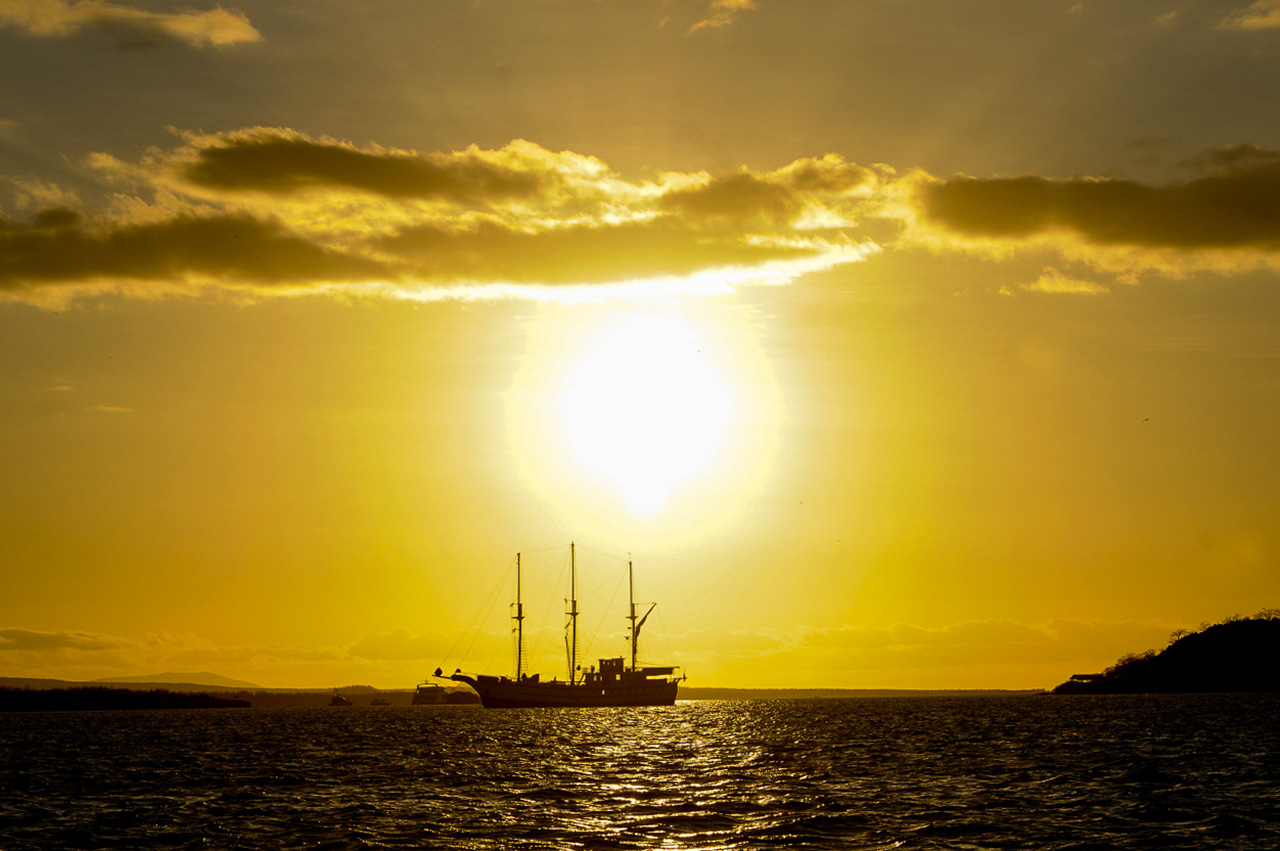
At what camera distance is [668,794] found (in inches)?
2427

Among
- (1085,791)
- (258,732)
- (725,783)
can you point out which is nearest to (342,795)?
(725,783)

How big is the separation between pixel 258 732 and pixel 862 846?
133469 millimetres

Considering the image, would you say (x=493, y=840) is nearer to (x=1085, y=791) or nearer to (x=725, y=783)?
(x=725, y=783)

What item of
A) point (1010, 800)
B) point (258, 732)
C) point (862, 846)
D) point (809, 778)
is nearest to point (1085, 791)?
point (1010, 800)

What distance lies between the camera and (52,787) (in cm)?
7212

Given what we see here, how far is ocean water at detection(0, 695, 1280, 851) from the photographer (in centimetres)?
4741

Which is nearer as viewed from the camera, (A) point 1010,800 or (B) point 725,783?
(A) point 1010,800

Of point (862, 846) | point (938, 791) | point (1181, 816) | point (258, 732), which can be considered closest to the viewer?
point (862, 846)

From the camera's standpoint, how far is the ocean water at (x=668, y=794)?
4741 cm

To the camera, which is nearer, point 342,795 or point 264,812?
point 264,812

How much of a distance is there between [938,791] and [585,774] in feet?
82.3

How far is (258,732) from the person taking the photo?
158m

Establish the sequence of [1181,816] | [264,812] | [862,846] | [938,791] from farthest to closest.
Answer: [938,791]
[264,812]
[1181,816]
[862,846]

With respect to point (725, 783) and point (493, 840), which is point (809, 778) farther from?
point (493, 840)
